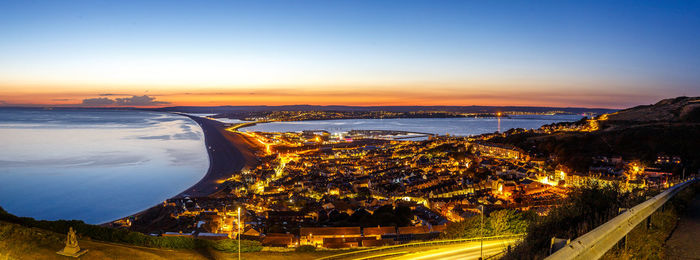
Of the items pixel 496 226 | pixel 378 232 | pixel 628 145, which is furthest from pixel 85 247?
pixel 628 145

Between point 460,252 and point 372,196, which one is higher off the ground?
point 460,252

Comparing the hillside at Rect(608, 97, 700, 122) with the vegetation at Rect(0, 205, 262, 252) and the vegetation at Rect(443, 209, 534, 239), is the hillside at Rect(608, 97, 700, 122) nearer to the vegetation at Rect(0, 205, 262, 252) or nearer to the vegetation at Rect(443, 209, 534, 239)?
the vegetation at Rect(443, 209, 534, 239)

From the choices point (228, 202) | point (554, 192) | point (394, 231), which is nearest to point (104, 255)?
point (394, 231)

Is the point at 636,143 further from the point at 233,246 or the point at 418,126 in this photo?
the point at 418,126

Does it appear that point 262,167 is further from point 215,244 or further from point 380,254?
point 380,254

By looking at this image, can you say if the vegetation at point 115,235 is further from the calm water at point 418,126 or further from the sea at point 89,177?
the calm water at point 418,126

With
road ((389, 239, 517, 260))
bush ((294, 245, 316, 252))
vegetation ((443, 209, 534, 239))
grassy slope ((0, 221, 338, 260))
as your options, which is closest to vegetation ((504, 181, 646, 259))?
road ((389, 239, 517, 260))
